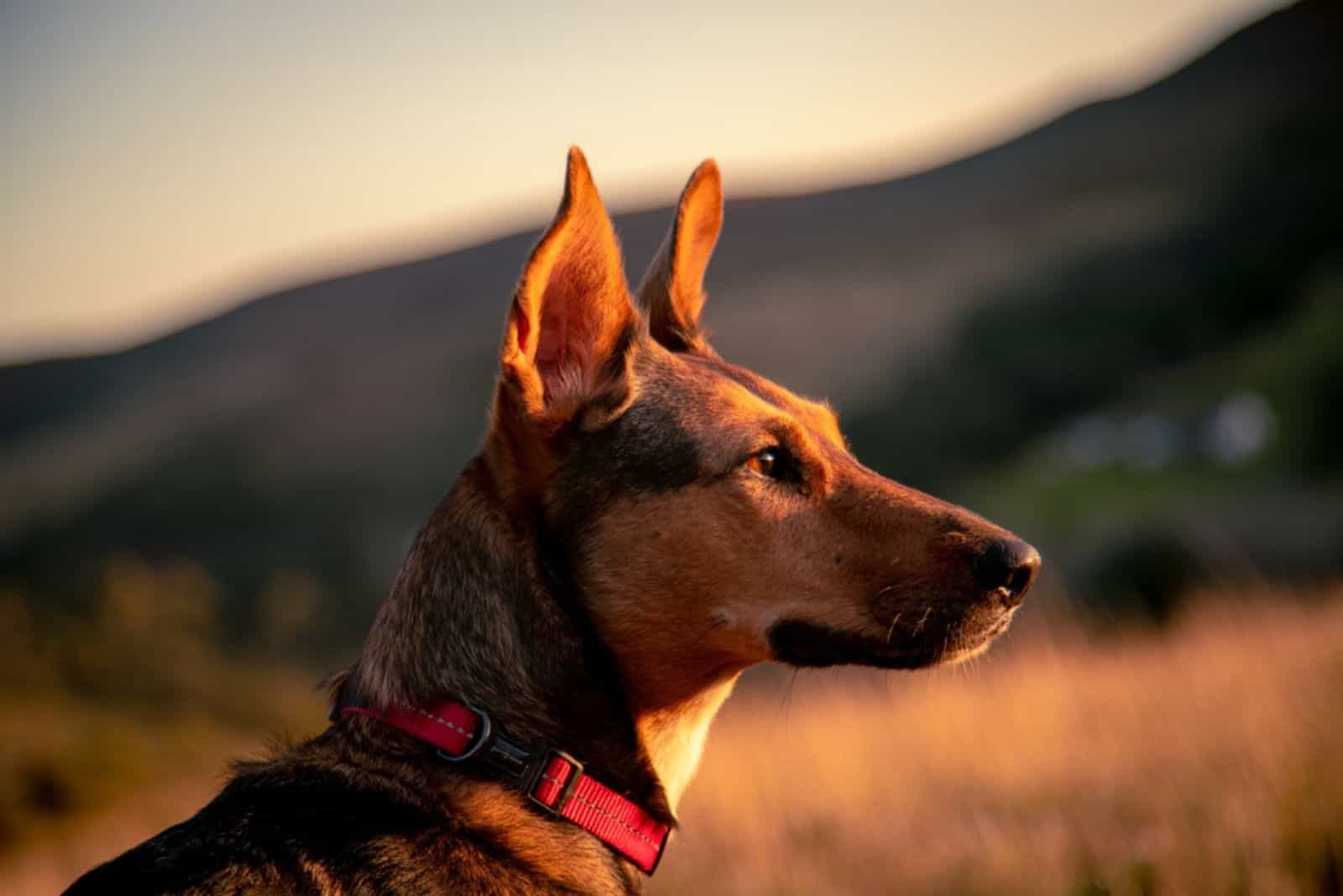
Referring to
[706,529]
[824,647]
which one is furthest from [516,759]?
[824,647]

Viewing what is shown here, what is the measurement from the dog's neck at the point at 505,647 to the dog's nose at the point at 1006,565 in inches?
42.4

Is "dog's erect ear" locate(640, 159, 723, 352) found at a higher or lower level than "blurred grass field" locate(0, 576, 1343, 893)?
higher

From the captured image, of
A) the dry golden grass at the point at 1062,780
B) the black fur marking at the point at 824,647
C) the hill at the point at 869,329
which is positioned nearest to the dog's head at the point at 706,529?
the black fur marking at the point at 824,647

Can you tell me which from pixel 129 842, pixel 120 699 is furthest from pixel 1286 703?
pixel 120 699

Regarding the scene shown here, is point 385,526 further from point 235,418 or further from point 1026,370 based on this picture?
point 1026,370

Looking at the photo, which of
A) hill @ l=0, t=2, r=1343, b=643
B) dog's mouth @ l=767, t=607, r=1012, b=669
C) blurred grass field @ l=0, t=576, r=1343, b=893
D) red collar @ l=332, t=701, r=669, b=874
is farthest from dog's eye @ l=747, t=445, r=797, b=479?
hill @ l=0, t=2, r=1343, b=643

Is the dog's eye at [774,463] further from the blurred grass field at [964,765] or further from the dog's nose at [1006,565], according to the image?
the blurred grass field at [964,765]

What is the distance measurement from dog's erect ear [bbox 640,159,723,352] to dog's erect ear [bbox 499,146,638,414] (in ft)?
2.15

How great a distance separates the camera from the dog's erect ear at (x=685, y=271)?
4.35m

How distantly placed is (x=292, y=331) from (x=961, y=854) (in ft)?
170

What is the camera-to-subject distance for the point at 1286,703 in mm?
6797

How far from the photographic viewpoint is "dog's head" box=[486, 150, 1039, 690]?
3461 mm

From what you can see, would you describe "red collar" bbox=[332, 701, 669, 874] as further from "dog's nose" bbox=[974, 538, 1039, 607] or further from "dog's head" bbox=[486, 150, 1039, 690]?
"dog's nose" bbox=[974, 538, 1039, 607]

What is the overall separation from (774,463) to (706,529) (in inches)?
13.4
